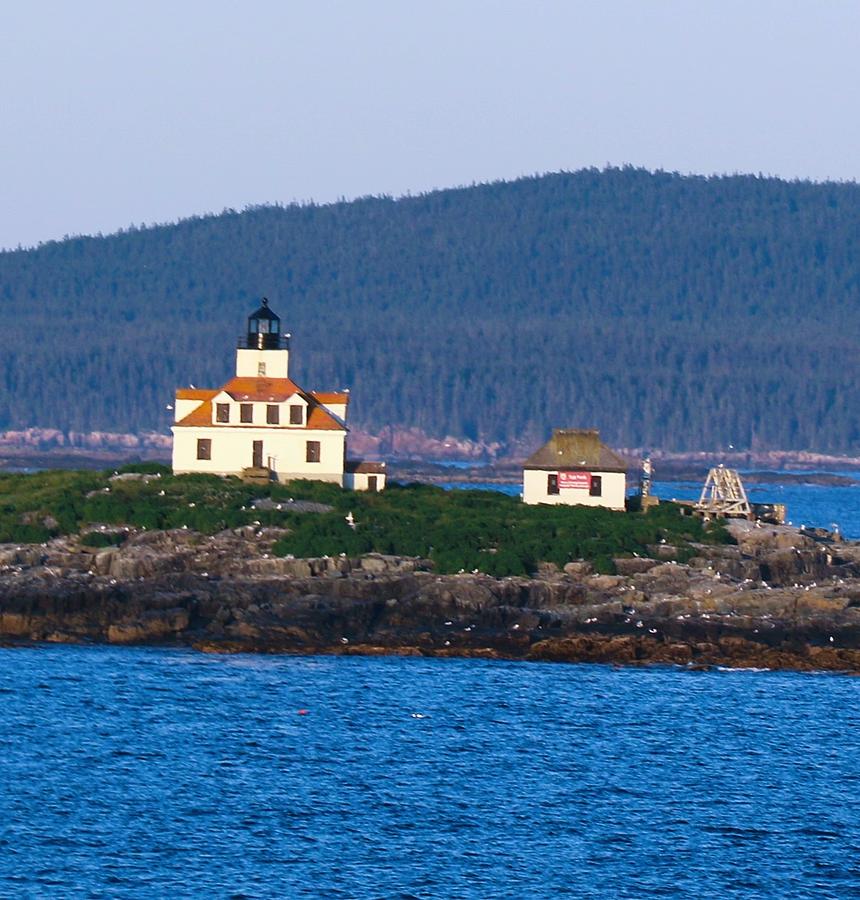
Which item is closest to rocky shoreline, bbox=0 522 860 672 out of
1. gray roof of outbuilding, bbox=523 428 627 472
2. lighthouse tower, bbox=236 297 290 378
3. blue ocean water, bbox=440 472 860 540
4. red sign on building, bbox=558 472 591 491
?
red sign on building, bbox=558 472 591 491

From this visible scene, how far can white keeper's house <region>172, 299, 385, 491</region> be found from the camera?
201 ft

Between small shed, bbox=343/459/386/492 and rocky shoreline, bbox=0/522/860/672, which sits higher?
small shed, bbox=343/459/386/492

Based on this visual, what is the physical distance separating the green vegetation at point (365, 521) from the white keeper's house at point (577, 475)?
1.32 meters

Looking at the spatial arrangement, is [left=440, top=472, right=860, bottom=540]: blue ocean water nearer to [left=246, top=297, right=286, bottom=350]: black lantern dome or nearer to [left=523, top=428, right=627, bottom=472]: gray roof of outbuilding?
[left=523, top=428, right=627, bottom=472]: gray roof of outbuilding

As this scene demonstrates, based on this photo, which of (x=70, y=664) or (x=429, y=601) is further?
(x=429, y=601)

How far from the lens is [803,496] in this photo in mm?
133000

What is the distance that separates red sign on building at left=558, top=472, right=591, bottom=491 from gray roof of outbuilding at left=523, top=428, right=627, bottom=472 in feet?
→ 0.69

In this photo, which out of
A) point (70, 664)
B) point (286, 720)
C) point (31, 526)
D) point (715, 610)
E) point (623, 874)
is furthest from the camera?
point (31, 526)

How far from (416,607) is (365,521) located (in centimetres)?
734

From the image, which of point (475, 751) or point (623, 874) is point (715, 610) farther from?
point (623, 874)

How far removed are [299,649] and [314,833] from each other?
13.8 m

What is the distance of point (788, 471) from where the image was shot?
195000mm

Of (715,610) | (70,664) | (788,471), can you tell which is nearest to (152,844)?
(70,664)

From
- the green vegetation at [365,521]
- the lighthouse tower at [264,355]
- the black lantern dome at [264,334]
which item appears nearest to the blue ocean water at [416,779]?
the green vegetation at [365,521]
